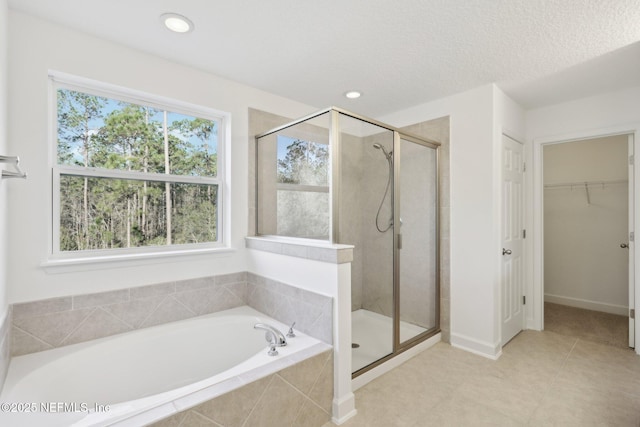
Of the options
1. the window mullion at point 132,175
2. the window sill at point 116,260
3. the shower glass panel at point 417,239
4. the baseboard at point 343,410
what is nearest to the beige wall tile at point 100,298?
the window sill at point 116,260

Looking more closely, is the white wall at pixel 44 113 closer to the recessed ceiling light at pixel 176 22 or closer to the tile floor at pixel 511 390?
the recessed ceiling light at pixel 176 22

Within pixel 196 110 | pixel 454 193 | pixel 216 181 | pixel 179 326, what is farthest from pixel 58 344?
pixel 454 193

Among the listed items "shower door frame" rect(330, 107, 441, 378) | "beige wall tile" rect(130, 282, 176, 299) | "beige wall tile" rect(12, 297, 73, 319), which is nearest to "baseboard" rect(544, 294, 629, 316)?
"shower door frame" rect(330, 107, 441, 378)

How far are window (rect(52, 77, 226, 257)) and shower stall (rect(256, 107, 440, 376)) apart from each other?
1.65 feet

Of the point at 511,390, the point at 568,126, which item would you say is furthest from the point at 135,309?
the point at 568,126

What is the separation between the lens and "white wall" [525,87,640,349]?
2713mm

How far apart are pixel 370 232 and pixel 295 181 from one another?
0.78 meters

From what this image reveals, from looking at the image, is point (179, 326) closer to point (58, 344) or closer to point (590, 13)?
point (58, 344)

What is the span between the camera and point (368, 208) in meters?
2.59

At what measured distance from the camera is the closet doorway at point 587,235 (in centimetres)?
361

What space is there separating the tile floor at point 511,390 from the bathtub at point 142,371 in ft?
2.24

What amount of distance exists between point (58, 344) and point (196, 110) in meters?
1.89

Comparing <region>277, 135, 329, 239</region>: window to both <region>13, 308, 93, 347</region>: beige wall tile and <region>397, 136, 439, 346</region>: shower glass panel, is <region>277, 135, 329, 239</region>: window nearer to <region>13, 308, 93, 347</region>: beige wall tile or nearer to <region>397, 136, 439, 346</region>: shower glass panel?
<region>397, 136, 439, 346</region>: shower glass panel

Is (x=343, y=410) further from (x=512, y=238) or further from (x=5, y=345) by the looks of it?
(x=512, y=238)
